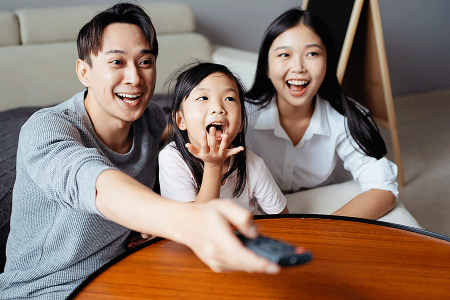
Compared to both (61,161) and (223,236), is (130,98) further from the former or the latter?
(223,236)

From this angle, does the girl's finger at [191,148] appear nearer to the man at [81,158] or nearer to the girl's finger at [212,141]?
the girl's finger at [212,141]

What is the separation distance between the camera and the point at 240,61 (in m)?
2.12

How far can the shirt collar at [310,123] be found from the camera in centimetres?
149

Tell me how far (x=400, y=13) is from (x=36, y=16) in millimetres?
2900

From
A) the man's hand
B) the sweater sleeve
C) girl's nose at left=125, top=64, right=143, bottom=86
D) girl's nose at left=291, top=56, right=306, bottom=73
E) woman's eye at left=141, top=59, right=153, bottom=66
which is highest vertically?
girl's nose at left=291, top=56, right=306, bottom=73

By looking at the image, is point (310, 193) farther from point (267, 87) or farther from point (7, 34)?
point (7, 34)

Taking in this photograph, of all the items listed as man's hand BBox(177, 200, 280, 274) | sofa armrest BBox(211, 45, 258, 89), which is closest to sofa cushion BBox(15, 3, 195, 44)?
sofa armrest BBox(211, 45, 258, 89)

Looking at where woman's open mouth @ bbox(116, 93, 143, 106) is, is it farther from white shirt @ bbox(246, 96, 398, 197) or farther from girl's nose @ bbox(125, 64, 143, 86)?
white shirt @ bbox(246, 96, 398, 197)

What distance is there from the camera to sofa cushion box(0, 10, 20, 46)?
195 cm

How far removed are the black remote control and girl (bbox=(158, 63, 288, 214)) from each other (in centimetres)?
44

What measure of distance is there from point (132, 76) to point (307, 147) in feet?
2.66

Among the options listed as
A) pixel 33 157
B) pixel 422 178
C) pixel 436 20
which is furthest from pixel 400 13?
pixel 33 157

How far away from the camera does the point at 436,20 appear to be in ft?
11.3

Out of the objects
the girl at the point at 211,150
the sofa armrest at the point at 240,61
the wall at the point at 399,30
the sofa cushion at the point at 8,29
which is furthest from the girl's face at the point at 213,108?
the wall at the point at 399,30
